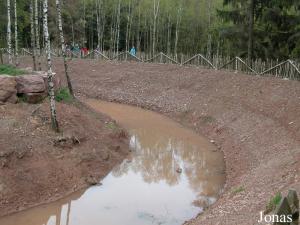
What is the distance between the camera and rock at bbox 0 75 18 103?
617 inches

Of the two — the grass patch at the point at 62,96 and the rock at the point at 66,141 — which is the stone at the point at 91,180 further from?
the grass patch at the point at 62,96

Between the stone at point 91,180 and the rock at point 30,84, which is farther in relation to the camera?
the rock at point 30,84

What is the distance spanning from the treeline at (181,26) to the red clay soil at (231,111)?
11.5 feet

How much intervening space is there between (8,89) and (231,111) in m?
10.0

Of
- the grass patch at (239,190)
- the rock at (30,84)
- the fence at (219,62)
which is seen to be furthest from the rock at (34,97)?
the fence at (219,62)

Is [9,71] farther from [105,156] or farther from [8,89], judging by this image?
[105,156]

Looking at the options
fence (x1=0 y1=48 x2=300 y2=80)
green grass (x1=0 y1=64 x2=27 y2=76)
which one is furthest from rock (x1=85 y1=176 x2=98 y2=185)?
fence (x1=0 y1=48 x2=300 y2=80)

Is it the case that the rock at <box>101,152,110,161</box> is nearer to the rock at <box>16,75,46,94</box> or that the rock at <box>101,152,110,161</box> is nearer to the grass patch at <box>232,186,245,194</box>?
the rock at <box>16,75,46,94</box>

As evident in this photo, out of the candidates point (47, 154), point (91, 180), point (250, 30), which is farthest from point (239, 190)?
point (250, 30)

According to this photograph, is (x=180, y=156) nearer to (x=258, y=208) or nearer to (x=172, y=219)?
(x=172, y=219)

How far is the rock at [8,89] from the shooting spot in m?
15.7

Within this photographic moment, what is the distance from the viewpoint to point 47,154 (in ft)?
47.4

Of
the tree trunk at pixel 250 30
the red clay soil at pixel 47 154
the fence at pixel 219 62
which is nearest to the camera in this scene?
the red clay soil at pixel 47 154

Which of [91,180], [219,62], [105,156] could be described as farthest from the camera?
[219,62]
